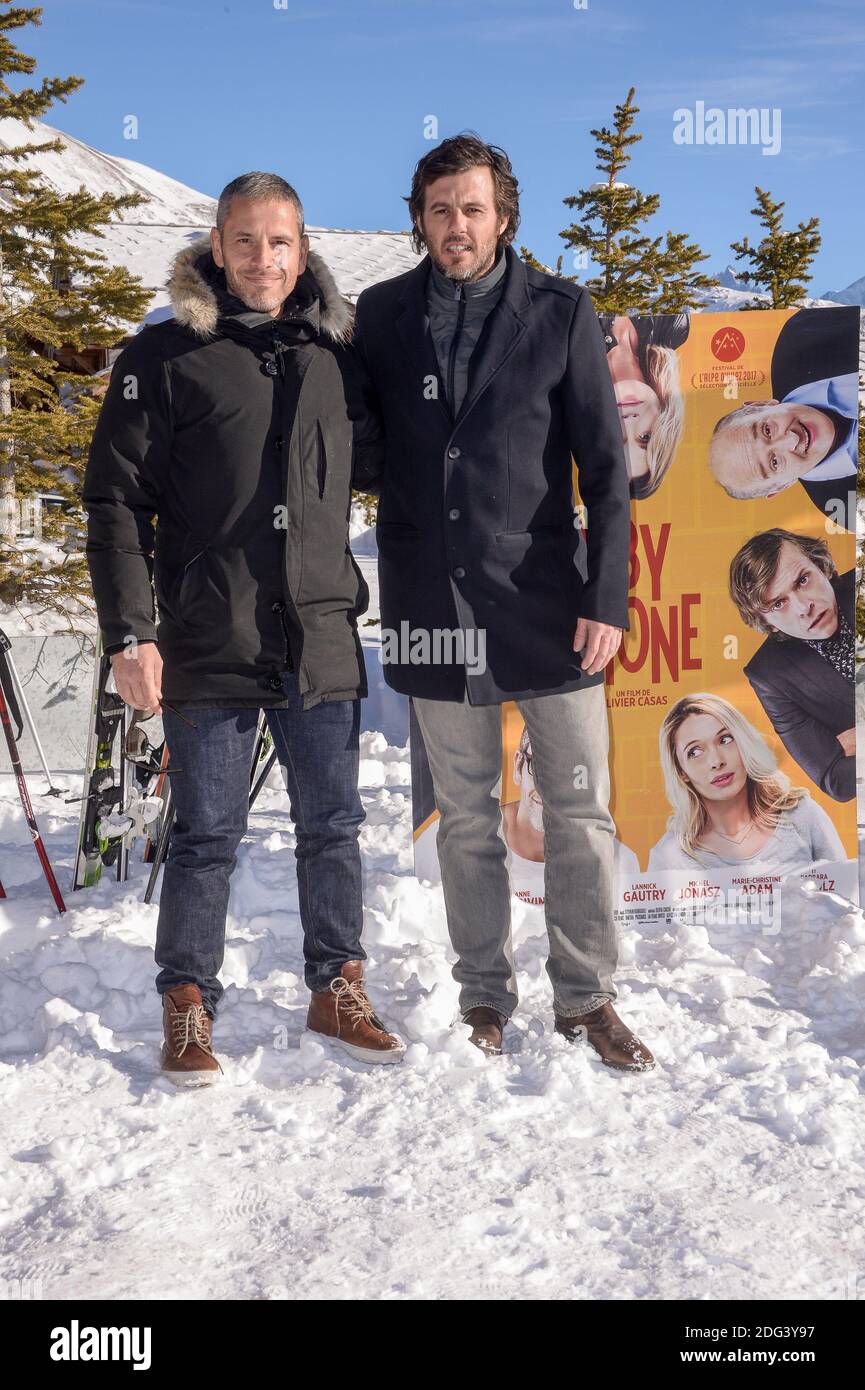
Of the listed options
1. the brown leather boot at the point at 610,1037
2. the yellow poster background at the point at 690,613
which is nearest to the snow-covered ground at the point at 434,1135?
the brown leather boot at the point at 610,1037

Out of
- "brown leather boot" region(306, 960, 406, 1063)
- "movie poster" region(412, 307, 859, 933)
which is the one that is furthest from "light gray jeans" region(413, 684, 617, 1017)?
"movie poster" region(412, 307, 859, 933)

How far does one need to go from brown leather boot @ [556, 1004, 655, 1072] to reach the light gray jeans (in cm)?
3

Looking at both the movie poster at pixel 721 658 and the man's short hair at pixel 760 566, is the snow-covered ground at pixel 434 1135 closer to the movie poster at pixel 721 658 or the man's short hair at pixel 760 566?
the movie poster at pixel 721 658

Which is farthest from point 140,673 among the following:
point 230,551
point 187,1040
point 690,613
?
point 690,613

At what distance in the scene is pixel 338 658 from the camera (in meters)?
3.23

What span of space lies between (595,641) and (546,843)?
0.66 metres

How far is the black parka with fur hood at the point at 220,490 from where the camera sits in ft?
10.2

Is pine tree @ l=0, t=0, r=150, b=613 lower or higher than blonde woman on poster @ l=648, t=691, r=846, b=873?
higher

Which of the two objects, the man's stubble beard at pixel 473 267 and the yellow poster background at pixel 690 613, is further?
the yellow poster background at pixel 690 613

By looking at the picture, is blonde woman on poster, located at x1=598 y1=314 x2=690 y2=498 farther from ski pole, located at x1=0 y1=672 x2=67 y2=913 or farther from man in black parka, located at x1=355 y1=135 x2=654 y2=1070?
ski pole, located at x1=0 y1=672 x2=67 y2=913

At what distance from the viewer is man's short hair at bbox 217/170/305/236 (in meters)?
3.05

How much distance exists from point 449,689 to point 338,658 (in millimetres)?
340
